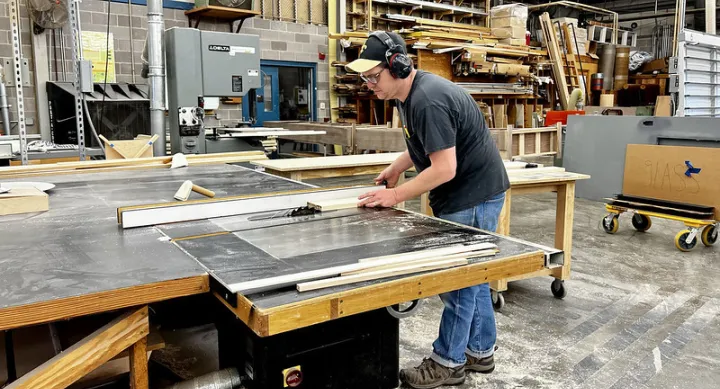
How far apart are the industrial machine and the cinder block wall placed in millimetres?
1691

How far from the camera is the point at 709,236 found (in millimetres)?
4312

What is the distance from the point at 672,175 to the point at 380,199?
12.2 feet

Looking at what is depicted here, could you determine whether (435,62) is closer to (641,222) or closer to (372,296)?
(641,222)

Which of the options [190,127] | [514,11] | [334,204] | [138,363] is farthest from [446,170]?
[514,11]

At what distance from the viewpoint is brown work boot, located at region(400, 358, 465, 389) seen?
218 cm

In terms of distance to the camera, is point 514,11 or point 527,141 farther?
point 514,11

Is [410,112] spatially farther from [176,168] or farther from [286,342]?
[176,168]

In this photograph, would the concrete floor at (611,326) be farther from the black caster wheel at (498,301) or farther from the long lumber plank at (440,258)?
the long lumber plank at (440,258)

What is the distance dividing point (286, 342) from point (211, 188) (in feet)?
4.12

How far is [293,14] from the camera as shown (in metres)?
9.39

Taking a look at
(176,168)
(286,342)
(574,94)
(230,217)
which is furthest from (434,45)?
(286,342)

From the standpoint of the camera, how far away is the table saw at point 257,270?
3.77 feet

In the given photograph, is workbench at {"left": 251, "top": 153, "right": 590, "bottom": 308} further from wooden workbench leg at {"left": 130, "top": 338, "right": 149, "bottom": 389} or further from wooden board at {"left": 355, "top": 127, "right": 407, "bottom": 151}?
wooden workbench leg at {"left": 130, "top": 338, "right": 149, "bottom": 389}

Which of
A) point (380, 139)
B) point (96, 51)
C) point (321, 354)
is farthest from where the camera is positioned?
point (96, 51)
